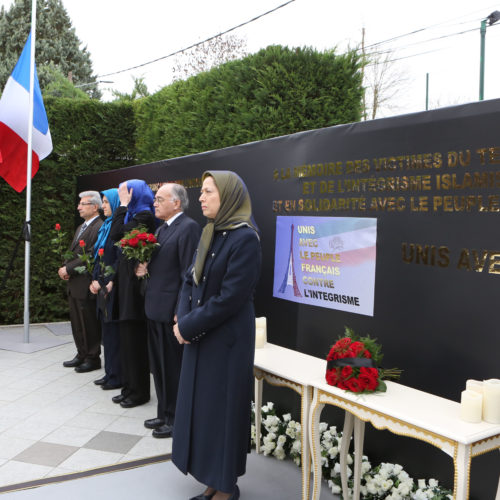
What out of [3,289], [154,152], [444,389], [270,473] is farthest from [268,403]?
[3,289]

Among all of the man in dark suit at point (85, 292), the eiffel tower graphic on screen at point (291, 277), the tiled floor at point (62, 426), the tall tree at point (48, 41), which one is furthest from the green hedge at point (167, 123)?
the tall tree at point (48, 41)

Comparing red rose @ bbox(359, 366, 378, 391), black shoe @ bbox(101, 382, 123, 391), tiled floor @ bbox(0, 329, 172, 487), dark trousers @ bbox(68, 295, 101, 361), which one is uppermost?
red rose @ bbox(359, 366, 378, 391)

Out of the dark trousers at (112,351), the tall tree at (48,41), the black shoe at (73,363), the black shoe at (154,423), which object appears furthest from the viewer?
the tall tree at (48,41)

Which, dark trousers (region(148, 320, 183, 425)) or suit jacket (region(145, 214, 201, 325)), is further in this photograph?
dark trousers (region(148, 320, 183, 425))

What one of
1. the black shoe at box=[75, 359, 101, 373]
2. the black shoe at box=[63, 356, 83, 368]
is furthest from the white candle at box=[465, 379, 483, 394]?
the black shoe at box=[63, 356, 83, 368]

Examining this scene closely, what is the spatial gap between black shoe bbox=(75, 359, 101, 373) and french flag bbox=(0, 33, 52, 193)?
270 cm

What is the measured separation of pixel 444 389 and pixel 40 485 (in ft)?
7.88

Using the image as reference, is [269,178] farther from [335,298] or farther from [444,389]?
[444,389]

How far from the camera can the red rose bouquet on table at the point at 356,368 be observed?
267cm

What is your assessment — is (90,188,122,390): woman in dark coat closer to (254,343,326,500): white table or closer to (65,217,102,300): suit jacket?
(65,217,102,300): suit jacket

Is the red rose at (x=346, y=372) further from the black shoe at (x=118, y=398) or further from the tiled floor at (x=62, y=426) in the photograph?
the black shoe at (x=118, y=398)

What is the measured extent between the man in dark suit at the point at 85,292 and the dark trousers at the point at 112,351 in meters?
0.58

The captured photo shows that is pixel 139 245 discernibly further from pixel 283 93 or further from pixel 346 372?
pixel 283 93

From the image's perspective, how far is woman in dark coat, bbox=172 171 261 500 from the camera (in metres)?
2.84
